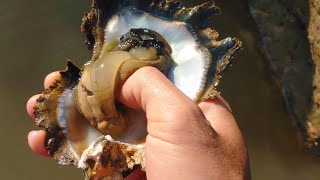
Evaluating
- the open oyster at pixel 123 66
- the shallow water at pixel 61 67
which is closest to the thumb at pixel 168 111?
the open oyster at pixel 123 66

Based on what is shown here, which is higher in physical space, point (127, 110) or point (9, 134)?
point (127, 110)

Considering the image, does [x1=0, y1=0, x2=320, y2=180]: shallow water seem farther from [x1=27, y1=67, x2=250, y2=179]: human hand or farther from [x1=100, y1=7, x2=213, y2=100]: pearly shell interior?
[x1=27, y1=67, x2=250, y2=179]: human hand

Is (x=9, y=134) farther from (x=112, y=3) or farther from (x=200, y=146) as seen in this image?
(x=200, y=146)

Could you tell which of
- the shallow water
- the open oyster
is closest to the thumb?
the open oyster

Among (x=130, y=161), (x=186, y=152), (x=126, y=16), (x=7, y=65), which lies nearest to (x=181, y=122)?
(x=186, y=152)

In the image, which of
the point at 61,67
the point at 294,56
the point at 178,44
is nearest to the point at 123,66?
the point at 178,44

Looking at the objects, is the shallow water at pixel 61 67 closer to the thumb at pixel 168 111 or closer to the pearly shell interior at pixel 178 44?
the pearly shell interior at pixel 178 44
